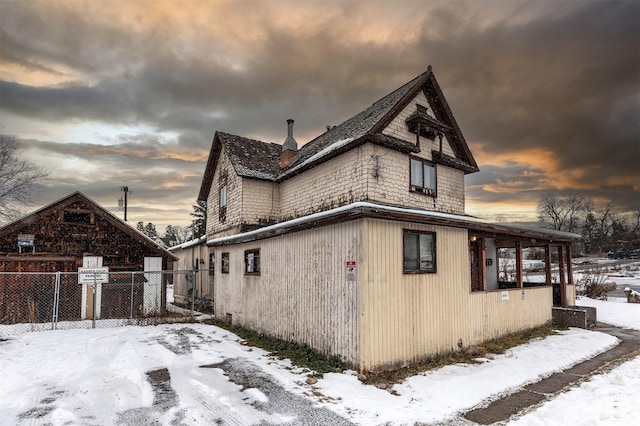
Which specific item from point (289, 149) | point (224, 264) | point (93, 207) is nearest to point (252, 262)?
point (224, 264)

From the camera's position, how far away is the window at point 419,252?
8.45 m

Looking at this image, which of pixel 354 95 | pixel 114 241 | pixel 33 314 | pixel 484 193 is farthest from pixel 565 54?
pixel 33 314

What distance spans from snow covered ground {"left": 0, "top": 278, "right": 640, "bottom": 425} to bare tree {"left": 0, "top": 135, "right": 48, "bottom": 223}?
821 inches

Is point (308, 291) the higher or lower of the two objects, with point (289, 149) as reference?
lower

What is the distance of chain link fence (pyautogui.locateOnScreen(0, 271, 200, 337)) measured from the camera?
13.3m

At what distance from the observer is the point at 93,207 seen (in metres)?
14.9

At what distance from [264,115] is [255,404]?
58.3ft

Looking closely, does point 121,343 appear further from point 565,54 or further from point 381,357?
point 565,54

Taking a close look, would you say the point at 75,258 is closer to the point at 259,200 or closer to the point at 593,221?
the point at 259,200

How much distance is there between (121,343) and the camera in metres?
10.0

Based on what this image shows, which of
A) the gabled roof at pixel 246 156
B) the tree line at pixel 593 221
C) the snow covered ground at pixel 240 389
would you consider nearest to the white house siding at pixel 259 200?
the gabled roof at pixel 246 156

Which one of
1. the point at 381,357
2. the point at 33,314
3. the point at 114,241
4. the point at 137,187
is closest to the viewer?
the point at 381,357

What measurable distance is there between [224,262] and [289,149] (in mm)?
6976

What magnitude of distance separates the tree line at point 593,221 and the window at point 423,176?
6373 cm
